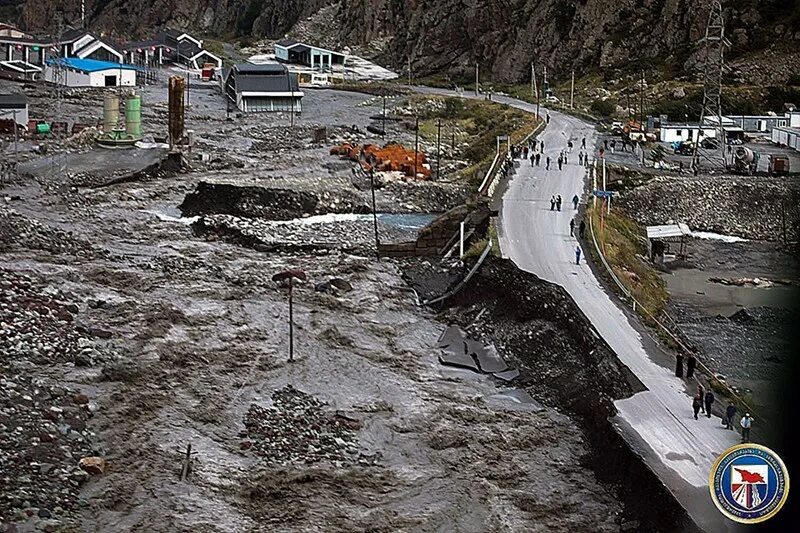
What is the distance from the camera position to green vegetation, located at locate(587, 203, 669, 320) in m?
22.1

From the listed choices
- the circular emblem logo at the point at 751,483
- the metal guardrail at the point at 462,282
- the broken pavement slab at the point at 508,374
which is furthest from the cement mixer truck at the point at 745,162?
the circular emblem logo at the point at 751,483

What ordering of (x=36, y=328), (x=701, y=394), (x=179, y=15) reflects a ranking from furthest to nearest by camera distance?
(x=179, y=15) → (x=36, y=328) → (x=701, y=394)

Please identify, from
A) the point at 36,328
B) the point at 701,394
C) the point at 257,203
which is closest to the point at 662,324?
the point at 701,394

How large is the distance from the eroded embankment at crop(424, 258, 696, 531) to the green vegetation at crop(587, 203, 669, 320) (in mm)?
1688

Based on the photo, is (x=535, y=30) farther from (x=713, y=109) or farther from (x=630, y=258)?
(x=630, y=258)

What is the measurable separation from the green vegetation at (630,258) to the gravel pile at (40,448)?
10.2 meters

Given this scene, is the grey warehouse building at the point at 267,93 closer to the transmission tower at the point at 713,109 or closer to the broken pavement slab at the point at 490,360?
the transmission tower at the point at 713,109

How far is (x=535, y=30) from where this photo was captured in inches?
2603

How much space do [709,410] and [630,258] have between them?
10989 mm

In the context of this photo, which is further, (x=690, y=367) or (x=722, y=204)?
(x=722, y=204)

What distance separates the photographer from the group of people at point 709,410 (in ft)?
45.1

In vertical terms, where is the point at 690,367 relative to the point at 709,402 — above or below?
above

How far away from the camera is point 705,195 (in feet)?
109

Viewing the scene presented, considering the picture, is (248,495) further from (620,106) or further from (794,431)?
(620,106)
